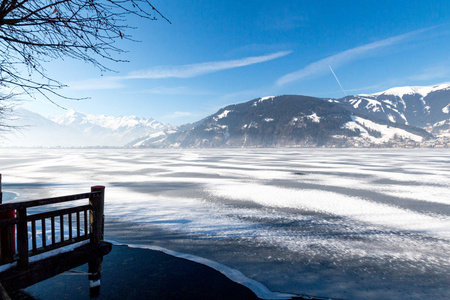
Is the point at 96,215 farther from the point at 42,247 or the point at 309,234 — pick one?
the point at 309,234

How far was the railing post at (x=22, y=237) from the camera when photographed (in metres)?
4.04

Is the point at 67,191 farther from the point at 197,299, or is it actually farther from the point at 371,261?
the point at 371,261

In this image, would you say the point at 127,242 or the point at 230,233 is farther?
the point at 230,233

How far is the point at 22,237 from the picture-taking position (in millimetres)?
4074

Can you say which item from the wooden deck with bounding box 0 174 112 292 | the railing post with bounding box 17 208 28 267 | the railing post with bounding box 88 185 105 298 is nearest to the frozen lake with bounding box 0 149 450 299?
the railing post with bounding box 88 185 105 298

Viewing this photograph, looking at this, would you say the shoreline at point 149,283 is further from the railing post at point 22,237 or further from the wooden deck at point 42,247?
the railing post at point 22,237

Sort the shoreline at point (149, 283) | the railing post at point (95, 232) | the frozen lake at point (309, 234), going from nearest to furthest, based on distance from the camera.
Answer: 1. the shoreline at point (149, 283)
2. the railing post at point (95, 232)
3. the frozen lake at point (309, 234)

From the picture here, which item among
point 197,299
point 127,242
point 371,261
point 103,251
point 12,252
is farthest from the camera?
point 127,242

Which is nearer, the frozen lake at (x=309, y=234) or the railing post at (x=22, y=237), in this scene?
the railing post at (x=22, y=237)

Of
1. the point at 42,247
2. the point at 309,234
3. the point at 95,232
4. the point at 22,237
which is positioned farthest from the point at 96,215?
the point at 309,234

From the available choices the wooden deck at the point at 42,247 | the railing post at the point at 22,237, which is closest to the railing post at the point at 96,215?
the wooden deck at the point at 42,247

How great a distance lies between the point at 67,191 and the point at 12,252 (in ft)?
42.1

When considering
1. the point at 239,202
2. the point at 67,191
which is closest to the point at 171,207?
the point at 239,202

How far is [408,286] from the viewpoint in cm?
520
